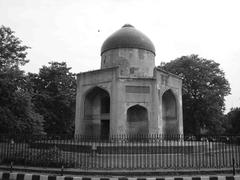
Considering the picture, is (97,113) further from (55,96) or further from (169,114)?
(55,96)

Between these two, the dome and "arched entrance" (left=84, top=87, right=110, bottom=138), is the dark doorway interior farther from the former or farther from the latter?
the dome

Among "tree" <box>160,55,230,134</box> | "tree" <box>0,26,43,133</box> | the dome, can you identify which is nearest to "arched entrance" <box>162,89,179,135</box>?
the dome

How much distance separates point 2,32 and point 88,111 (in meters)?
11.0

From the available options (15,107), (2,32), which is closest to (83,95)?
(15,107)

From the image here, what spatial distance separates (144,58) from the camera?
2420 cm

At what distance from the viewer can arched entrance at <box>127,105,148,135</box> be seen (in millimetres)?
21766

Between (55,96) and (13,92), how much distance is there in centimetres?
1446

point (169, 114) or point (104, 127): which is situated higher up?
point (169, 114)

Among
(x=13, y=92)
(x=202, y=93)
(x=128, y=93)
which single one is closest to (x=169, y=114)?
(x=128, y=93)

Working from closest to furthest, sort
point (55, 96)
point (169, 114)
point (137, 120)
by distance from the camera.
→ point (137, 120) → point (169, 114) → point (55, 96)

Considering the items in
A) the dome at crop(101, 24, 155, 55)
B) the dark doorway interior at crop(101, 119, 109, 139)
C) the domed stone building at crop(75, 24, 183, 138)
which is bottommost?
the dark doorway interior at crop(101, 119, 109, 139)

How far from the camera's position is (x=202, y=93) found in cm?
3366

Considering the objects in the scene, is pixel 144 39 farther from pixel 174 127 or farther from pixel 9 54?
pixel 9 54

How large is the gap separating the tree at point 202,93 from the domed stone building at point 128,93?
10.6 meters
